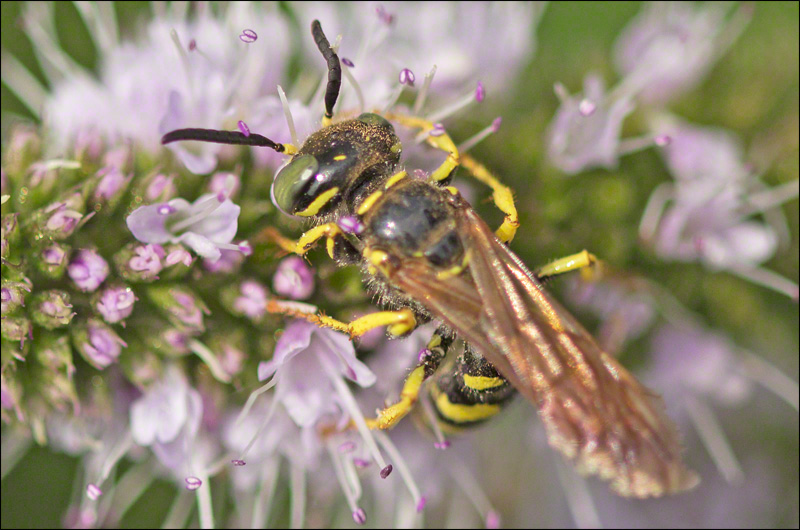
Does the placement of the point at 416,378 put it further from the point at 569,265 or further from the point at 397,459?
the point at 569,265

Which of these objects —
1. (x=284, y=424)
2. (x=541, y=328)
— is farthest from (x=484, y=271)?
(x=284, y=424)

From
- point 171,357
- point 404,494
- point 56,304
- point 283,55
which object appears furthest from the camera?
point 404,494

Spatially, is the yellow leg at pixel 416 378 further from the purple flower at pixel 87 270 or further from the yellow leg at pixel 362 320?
the purple flower at pixel 87 270

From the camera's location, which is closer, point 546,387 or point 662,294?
point 546,387

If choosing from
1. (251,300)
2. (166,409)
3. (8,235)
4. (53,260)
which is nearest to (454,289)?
(251,300)

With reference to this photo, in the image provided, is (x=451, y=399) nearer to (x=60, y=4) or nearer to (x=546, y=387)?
(x=546, y=387)

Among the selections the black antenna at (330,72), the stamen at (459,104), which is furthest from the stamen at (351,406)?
the stamen at (459,104)
